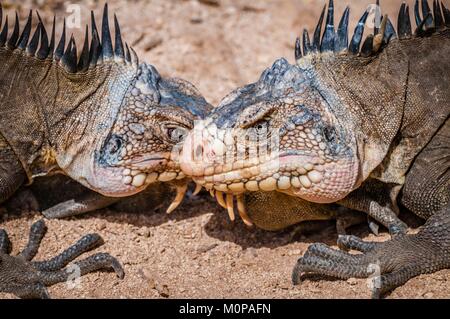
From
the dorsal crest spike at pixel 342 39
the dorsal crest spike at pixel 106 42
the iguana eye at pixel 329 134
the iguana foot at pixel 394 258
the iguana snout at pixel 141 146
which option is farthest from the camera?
the dorsal crest spike at pixel 106 42

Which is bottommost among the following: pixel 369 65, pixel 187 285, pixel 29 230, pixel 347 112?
pixel 187 285

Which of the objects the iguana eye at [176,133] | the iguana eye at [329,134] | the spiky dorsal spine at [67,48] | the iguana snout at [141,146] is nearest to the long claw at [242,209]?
the iguana snout at [141,146]

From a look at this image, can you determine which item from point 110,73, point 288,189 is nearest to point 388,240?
point 288,189

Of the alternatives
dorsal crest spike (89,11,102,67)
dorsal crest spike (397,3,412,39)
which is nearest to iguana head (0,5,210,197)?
dorsal crest spike (89,11,102,67)

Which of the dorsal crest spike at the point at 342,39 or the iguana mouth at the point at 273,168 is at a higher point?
the dorsal crest spike at the point at 342,39

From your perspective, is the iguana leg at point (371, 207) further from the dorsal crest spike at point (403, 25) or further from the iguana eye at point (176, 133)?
the iguana eye at point (176, 133)

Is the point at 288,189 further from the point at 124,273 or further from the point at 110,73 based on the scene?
the point at 110,73

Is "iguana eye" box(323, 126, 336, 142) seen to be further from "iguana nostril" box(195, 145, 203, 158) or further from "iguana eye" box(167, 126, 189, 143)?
"iguana eye" box(167, 126, 189, 143)

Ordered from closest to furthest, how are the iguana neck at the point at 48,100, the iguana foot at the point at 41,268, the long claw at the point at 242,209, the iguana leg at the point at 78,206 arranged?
1. the iguana foot at the point at 41,268
2. the long claw at the point at 242,209
3. the iguana neck at the point at 48,100
4. the iguana leg at the point at 78,206
